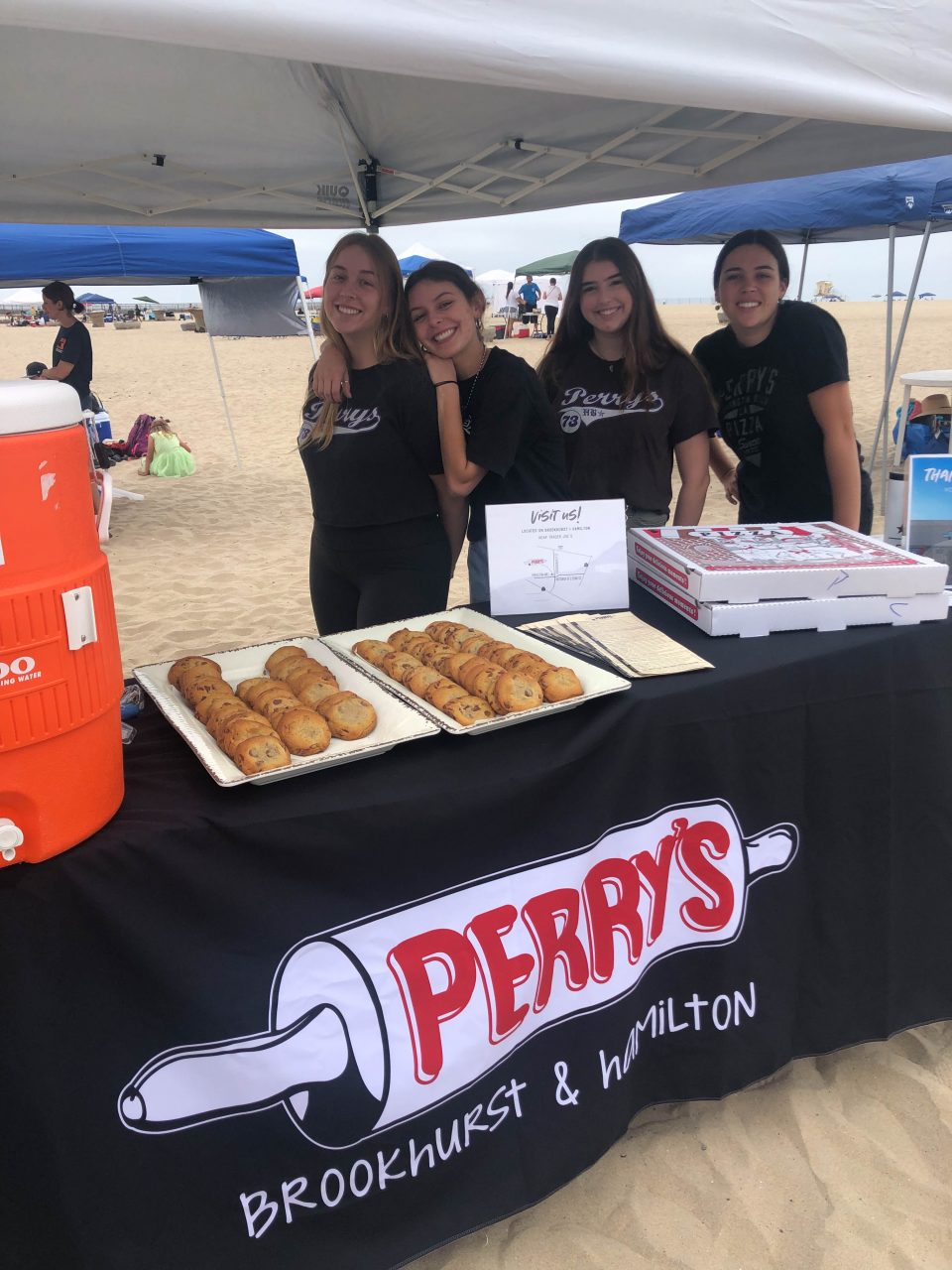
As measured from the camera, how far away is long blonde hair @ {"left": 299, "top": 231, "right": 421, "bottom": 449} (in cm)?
211

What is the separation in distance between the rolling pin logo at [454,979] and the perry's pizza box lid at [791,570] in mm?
456

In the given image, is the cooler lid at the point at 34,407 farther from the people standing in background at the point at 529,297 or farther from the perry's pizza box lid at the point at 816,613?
the people standing in background at the point at 529,297

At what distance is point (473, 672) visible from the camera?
1.44 metres

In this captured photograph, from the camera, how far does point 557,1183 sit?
149cm

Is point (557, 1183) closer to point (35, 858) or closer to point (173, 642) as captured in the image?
point (35, 858)

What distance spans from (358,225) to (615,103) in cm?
134

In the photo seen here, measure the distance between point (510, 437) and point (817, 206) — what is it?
6137mm

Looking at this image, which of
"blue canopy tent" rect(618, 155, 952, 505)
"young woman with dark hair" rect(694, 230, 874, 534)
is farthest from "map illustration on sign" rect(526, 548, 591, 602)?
"blue canopy tent" rect(618, 155, 952, 505)

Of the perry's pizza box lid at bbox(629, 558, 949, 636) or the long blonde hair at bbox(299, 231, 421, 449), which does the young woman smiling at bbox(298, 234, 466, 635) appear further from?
the perry's pizza box lid at bbox(629, 558, 949, 636)

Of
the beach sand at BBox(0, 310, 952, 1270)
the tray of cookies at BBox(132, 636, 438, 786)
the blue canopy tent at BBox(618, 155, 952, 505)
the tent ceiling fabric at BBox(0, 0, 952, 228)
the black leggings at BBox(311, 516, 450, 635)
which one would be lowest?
the beach sand at BBox(0, 310, 952, 1270)

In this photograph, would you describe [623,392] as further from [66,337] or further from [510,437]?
[66,337]

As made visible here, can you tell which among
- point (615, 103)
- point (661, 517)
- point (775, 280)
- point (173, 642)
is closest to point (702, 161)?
point (615, 103)

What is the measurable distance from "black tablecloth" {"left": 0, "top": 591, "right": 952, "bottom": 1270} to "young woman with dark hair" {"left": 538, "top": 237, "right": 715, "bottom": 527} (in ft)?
2.22

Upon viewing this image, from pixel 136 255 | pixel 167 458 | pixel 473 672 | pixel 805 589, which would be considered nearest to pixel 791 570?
pixel 805 589
